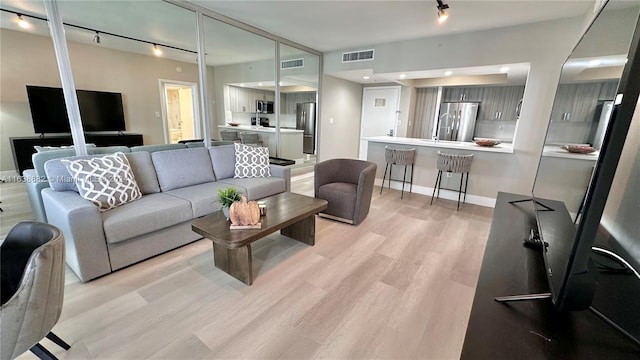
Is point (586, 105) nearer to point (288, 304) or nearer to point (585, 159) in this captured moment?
point (585, 159)

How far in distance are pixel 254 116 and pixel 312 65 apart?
249 cm

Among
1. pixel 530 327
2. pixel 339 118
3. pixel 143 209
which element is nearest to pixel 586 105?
pixel 530 327

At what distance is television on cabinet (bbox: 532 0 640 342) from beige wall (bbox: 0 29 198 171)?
18.2ft

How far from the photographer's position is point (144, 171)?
273cm

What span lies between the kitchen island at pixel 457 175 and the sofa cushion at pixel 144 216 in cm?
369

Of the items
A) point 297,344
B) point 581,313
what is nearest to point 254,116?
point 297,344

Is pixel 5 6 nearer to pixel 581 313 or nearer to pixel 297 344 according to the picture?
pixel 297 344

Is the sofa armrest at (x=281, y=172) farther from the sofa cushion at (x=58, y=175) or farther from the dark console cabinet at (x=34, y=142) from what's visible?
the dark console cabinet at (x=34, y=142)

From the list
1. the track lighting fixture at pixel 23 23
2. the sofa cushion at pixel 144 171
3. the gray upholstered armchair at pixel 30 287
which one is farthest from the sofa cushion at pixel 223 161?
the track lighting fixture at pixel 23 23

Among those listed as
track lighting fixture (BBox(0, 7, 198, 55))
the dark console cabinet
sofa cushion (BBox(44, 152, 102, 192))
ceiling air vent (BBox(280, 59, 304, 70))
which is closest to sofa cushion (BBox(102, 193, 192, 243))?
sofa cushion (BBox(44, 152, 102, 192))

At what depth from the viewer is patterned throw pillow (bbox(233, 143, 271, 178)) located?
3.47 m

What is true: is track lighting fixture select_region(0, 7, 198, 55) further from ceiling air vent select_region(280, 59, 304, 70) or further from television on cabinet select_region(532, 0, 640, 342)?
television on cabinet select_region(532, 0, 640, 342)

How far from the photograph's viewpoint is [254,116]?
7211 mm

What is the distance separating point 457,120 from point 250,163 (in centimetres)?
550
